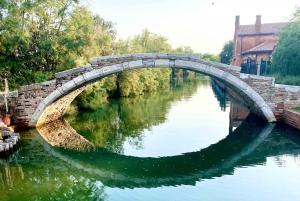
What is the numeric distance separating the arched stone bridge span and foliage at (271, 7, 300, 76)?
3.79 m

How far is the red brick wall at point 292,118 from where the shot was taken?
34.0ft

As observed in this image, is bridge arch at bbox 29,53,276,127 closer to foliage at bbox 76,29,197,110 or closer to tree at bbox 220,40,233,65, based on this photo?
foliage at bbox 76,29,197,110

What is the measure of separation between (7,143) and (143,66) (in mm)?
5856

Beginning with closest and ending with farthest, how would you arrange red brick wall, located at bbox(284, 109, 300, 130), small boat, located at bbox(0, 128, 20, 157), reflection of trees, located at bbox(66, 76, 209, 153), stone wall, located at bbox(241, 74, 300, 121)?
1. small boat, located at bbox(0, 128, 20, 157)
2. red brick wall, located at bbox(284, 109, 300, 130)
3. reflection of trees, located at bbox(66, 76, 209, 153)
4. stone wall, located at bbox(241, 74, 300, 121)

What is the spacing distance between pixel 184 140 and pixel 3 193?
634 cm

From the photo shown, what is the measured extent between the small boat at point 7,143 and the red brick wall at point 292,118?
10.6 m

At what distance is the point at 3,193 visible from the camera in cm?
606

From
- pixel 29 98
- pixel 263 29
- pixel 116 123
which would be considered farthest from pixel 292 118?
pixel 263 29

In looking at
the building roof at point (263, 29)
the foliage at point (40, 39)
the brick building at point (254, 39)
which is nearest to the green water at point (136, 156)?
the foliage at point (40, 39)

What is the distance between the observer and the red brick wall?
34.0 feet

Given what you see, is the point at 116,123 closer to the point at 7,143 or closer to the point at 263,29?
the point at 7,143

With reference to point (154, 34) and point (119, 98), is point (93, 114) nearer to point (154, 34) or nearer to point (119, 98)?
point (119, 98)

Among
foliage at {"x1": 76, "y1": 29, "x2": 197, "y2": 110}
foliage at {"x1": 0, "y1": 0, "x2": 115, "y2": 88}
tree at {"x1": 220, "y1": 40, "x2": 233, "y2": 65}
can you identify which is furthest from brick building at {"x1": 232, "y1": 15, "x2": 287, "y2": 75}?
tree at {"x1": 220, "y1": 40, "x2": 233, "y2": 65}

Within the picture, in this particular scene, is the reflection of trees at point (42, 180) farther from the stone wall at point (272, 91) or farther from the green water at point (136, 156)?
the stone wall at point (272, 91)
